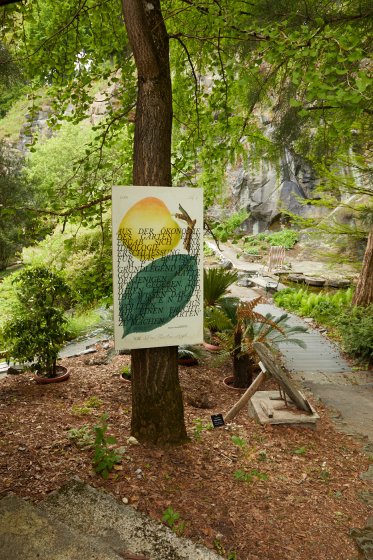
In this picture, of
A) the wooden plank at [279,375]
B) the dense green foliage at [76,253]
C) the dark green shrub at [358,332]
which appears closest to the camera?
the wooden plank at [279,375]

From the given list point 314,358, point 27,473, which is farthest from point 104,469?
point 314,358

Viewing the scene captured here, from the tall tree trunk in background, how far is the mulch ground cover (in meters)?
0.23

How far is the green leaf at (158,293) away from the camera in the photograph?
3037 mm

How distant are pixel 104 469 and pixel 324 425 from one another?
2.45 metres

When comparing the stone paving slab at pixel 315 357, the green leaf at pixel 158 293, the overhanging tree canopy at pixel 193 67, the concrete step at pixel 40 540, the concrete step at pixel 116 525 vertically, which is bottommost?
the stone paving slab at pixel 315 357

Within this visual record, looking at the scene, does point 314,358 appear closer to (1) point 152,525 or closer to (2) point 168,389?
(2) point 168,389

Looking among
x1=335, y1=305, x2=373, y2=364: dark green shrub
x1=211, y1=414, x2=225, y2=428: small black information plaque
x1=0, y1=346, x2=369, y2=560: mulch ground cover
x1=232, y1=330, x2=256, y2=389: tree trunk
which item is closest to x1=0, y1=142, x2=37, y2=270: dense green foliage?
x1=232, y1=330, x2=256, y2=389: tree trunk

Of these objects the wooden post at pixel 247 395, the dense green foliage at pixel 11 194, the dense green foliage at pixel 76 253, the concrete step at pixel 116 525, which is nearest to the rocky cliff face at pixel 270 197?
the dense green foliage at pixel 11 194

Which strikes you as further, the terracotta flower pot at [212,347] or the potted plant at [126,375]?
the terracotta flower pot at [212,347]

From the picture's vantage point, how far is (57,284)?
5016 mm

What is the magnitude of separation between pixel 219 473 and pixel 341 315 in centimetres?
556

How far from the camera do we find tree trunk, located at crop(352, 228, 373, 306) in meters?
8.10

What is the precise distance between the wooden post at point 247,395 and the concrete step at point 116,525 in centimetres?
167

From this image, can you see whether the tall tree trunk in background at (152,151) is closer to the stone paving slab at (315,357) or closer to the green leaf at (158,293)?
the green leaf at (158,293)
